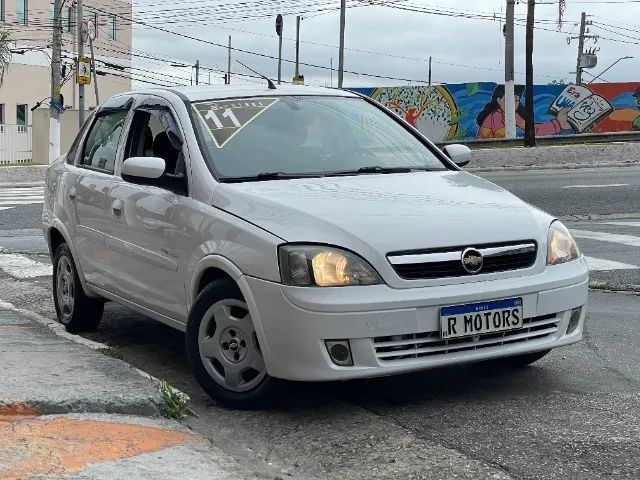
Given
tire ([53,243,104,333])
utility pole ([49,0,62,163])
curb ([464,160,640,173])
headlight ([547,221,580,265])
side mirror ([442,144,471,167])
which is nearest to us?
headlight ([547,221,580,265])

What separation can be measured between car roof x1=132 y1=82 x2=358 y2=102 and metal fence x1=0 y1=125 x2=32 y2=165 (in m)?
33.3

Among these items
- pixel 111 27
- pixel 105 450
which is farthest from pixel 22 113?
pixel 105 450

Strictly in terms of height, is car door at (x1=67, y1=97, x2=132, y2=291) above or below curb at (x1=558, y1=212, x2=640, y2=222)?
above

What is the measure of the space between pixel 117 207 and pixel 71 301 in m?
1.19

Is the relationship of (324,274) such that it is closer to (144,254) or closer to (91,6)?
(144,254)

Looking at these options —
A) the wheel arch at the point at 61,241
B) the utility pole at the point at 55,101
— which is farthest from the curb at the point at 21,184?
the wheel arch at the point at 61,241

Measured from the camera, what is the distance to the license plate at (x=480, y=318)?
4.89 metres

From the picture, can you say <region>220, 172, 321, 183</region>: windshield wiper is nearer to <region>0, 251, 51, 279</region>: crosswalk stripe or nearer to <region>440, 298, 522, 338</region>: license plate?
<region>440, 298, 522, 338</region>: license plate

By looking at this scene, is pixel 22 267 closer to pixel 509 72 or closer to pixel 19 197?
pixel 19 197

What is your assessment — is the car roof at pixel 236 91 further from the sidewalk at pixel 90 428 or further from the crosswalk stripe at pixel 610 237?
the crosswalk stripe at pixel 610 237

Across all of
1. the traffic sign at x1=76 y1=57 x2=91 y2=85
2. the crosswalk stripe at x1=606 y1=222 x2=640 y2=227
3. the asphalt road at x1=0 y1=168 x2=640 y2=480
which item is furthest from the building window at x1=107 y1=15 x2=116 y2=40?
the asphalt road at x1=0 y1=168 x2=640 y2=480

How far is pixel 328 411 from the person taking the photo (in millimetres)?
5199

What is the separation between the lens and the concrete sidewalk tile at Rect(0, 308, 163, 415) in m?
4.88

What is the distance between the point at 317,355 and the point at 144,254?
64.7 inches
